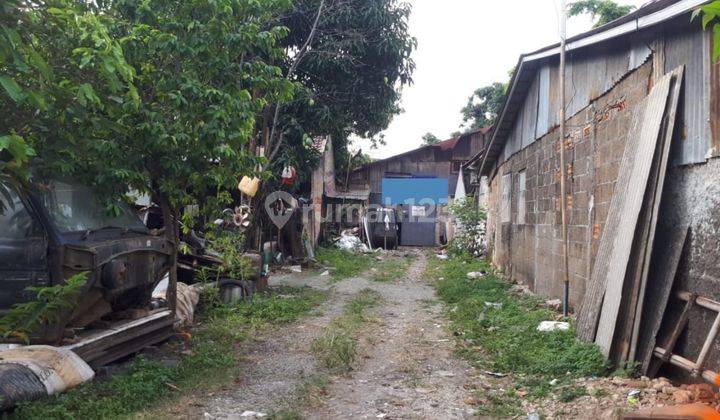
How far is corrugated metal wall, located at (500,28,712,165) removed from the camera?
164 inches

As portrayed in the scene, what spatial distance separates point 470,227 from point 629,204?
13110 mm

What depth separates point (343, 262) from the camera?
619 inches

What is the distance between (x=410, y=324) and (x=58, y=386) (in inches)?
194

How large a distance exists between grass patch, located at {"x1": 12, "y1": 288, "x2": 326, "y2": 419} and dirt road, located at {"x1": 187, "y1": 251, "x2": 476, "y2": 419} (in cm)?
26

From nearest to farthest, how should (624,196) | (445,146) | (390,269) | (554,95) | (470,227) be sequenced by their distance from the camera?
(624,196), (554,95), (390,269), (470,227), (445,146)

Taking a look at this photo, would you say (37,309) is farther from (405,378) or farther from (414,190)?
(414,190)

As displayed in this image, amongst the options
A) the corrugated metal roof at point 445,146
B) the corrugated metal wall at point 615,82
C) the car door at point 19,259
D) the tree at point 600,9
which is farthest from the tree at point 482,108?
the car door at point 19,259

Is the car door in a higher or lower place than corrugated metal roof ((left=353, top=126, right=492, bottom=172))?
lower

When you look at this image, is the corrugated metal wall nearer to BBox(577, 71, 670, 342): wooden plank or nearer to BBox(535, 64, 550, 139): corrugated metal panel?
BBox(535, 64, 550, 139): corrugated metal panel

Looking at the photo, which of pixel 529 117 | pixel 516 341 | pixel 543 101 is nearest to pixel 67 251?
pixel 516 341

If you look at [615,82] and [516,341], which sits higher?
[615,82]

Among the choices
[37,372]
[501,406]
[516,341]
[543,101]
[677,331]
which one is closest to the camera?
[37,372]

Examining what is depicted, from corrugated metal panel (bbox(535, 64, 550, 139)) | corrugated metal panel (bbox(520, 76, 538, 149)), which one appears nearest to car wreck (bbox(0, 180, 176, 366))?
corrugated metal panel (bbox(535, 64, 550, 139))

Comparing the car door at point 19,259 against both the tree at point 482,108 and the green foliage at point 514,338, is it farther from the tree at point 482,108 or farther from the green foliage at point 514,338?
the tree at point 482,108
